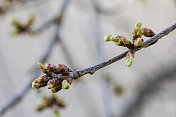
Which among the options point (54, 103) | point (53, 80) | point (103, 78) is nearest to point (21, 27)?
point (103, 78)

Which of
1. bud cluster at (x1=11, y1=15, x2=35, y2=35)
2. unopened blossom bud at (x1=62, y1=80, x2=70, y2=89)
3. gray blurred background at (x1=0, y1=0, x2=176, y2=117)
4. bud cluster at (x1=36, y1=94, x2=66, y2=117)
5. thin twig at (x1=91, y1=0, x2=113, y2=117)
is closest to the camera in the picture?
unopened blossom bud at (x1=62, y1=80, x2=70, y2=89)

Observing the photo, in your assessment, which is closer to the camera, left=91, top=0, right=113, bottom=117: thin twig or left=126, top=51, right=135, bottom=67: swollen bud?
left=126, top=51, right=135, bottom=67: swollen bud

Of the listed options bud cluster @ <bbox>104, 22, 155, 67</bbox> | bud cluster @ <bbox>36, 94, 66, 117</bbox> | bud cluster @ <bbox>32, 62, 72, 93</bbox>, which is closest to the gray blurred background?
bud cluster @ <bbox>36, 94, 66, 117</bbox>

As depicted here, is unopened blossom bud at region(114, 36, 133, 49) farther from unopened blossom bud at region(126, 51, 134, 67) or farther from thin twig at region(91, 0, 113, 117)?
thin twig at region(91, 0, 113, 117)

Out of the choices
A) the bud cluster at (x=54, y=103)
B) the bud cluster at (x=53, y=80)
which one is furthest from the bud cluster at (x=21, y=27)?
the bud cluster at (x=53, y=80)

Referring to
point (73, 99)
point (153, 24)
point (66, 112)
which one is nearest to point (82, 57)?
point (73, 99)

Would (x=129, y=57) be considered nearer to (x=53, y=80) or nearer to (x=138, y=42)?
(x=138, y=42)

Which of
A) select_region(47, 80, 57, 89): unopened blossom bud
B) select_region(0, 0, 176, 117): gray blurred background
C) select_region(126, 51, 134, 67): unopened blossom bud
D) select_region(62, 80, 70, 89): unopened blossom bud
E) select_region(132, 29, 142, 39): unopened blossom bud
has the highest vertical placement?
select_region(132, 29, 142, 39): unopened blossom bud

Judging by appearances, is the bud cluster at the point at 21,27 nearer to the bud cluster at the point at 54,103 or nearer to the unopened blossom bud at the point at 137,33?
the bud cluster at the point at 54,103
